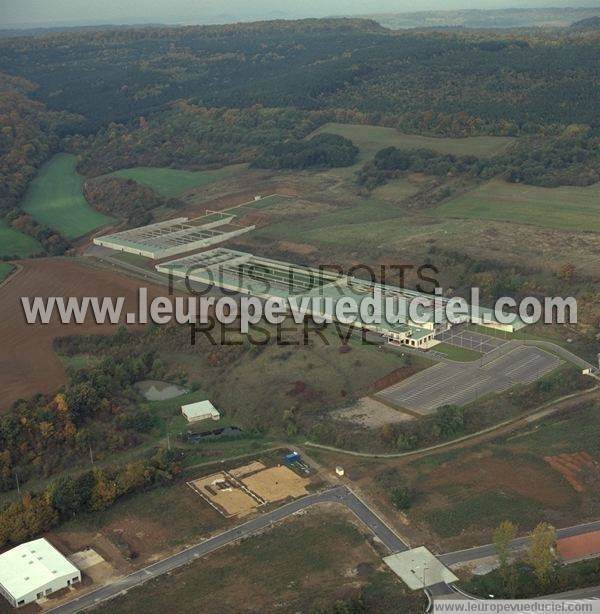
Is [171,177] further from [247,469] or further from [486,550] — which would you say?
[486,550]

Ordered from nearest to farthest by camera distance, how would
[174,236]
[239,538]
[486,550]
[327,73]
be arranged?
[486,550] → [239,538] → [174,236] → [327,73]

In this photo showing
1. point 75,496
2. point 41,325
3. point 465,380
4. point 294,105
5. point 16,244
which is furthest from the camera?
point 294,105

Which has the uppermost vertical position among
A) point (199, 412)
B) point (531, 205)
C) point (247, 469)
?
point (531, 205)

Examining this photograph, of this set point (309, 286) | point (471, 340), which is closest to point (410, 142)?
A: point (309, 286)

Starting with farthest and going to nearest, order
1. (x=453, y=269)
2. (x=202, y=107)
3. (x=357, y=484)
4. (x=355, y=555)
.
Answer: (x=202, y=107)
(x=453, y=269)
(x=357, y=484)
(x=355, y=555)

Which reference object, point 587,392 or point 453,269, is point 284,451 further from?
point 453,269

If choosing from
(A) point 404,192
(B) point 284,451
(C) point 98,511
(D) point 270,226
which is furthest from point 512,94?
(C) point 98,511

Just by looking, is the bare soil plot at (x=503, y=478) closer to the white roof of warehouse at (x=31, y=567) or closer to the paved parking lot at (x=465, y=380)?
the paved parking lot at (x=465, y=380)
